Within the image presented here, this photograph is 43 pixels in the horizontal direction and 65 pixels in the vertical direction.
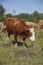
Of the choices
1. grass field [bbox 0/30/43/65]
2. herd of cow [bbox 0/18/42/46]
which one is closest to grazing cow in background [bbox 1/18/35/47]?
herd of cow [bbox 0/18/42/46]

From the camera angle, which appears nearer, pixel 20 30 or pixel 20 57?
pixel 20 57

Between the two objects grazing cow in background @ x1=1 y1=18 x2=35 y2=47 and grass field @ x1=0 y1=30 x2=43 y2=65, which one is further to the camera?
grazing cow in background @ x1=1 y1=18 x2=35 y2=47

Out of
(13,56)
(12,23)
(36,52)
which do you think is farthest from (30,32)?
(13,56)

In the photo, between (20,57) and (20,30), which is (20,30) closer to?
(20,30)

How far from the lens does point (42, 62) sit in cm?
930

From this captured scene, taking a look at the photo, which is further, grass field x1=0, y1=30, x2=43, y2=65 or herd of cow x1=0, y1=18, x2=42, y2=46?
herd of cow x1=0, y1=18, x2=42, y2=46

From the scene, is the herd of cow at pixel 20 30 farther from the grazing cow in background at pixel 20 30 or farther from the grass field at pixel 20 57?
the grass field at pixel 20 57

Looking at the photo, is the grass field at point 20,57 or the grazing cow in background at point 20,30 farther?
the grazing cow in background at point 20,30

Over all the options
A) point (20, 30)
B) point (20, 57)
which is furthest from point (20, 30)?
point (20, 57)

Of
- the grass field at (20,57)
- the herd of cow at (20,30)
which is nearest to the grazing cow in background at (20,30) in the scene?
the herd of cow at (20,30)

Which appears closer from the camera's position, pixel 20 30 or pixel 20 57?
pixel 20 57

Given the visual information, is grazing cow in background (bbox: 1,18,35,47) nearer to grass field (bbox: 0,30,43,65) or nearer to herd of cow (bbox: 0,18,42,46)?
herd of cow (bbox: 0,18,42,46)

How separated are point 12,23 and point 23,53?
372 cm

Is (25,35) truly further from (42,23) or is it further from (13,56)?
(42,23)
